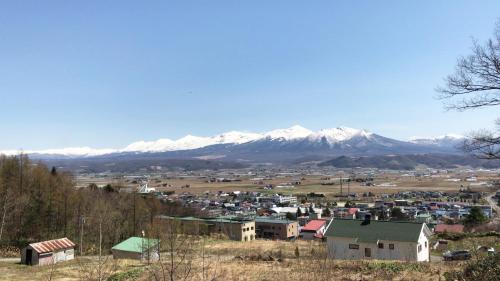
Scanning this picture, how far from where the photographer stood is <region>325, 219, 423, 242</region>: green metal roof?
20859 mm

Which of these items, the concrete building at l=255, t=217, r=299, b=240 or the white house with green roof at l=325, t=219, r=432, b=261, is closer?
the white house with green roof at l=325, t=219, r=432, b=261

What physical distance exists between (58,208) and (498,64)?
30394 mm

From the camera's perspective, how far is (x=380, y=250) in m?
21.0

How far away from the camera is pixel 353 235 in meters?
21.8

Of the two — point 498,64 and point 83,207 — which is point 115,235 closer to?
point 83,207

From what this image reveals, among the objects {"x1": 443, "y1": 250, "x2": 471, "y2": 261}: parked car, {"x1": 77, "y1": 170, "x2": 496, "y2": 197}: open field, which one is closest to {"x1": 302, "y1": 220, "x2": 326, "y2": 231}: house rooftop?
{"x1": 443, "y1": 250, "x2": 471, "y2": 261}: parked car

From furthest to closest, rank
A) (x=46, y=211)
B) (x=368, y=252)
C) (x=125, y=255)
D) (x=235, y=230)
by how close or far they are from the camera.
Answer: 1. (x=235, y=230)
2. (x=46, y=211)
3. (x=125, y=255)
4. (x=368, y=252)

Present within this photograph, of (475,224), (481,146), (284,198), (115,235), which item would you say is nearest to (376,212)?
(475,224)

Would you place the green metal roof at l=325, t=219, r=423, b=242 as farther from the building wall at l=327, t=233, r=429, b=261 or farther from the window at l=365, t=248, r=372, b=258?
the window at l=365, t=248, r=372, b=258

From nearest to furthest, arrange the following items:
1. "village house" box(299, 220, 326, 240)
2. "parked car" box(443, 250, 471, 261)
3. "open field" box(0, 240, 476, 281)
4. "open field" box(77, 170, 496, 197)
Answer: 1. "open field" box(0, 240, 476, 281)
2. "parked car" box(443, 250, 471, 261)
3. "village house" box(299, 220, 326, 240)
4. "open field" box(77, 170, 496, 197)

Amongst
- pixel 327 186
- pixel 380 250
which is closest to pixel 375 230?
pixel 380 250

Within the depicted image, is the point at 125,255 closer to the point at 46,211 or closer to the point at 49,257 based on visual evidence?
the point at 49,257

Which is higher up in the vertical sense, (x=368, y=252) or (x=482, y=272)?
(x=482, y=272)

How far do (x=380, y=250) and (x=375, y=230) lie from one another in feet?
3.54
